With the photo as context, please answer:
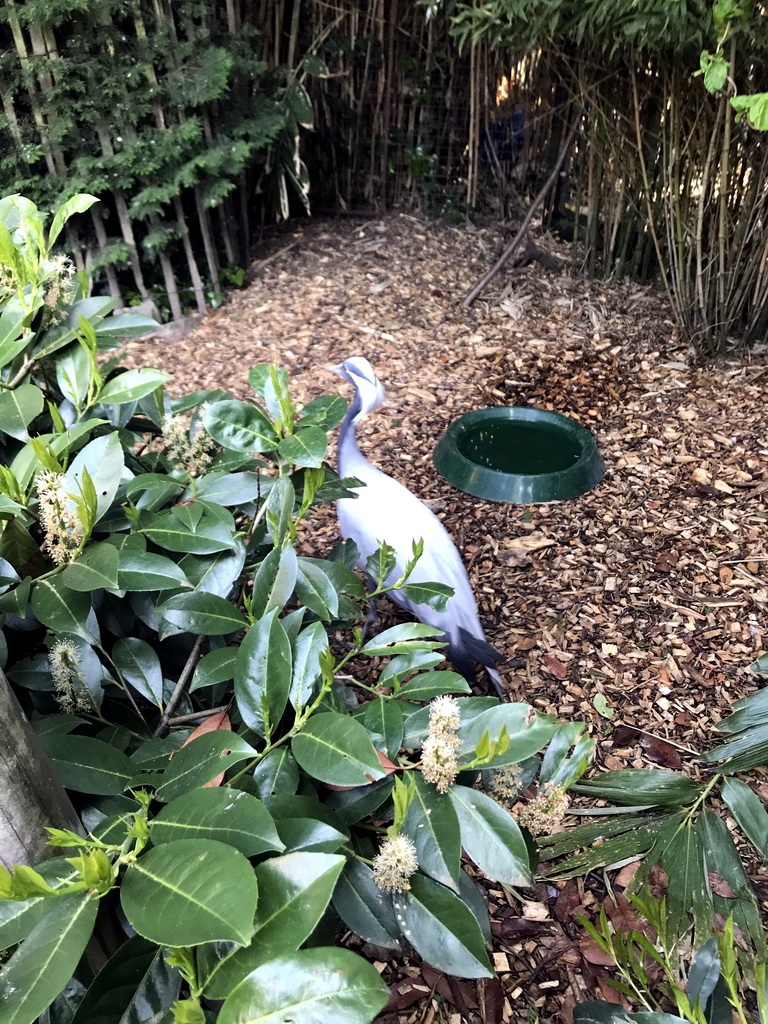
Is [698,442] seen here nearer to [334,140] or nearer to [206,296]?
[206,296]

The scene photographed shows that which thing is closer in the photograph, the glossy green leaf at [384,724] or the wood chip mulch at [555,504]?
the glossy green leaf at [384,724]

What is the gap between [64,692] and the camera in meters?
0.72

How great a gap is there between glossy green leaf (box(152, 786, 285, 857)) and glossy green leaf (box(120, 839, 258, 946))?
0.03m

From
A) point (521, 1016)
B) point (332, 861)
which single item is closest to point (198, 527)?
point (332, 861)

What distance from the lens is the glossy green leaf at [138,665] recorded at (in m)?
0.75

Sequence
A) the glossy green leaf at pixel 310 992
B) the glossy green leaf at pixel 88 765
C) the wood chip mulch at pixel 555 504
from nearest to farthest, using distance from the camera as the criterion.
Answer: the glossy green leaf at pixel 310 992 → the glossy green leaf at pixel 88 765 → the wood chip mulch at pixel 555 504

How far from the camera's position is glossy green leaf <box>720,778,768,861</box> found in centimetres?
89

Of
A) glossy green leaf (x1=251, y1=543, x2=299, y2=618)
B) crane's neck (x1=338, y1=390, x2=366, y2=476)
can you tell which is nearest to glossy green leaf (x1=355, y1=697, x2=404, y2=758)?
glossy green leaf (x1=251, y1=543, x2=299, y2=618)

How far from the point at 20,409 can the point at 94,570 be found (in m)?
0.24

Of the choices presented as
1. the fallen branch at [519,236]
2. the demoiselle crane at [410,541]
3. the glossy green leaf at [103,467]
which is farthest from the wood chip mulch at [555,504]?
the glossy green leaf at [103,467]

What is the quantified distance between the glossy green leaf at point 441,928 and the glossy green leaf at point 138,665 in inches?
13.5

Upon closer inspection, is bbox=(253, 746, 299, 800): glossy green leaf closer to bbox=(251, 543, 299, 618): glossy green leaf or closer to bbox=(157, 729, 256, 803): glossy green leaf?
bbox=(157, 729, 256, 803): glossy green leaf

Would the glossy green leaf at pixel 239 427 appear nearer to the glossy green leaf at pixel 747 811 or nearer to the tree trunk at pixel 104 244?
the glossy green leaf at pixel 747 811

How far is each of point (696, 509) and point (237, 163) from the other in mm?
2144
